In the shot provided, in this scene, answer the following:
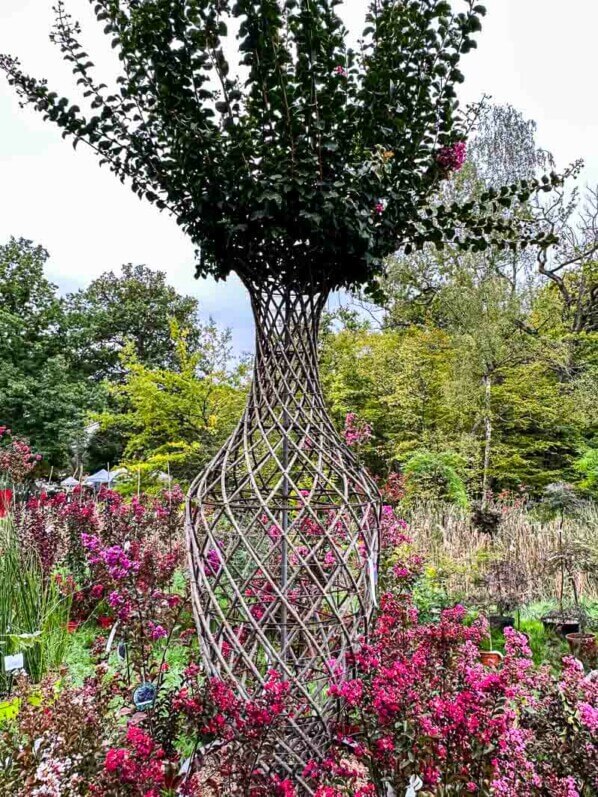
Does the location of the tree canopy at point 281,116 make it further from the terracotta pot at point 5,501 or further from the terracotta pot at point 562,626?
the terracotta pot at point 562,626

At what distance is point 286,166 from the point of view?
1.32m

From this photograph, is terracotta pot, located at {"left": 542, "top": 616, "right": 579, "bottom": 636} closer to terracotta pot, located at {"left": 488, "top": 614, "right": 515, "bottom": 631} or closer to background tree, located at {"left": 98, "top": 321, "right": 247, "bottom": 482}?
terracotta pot, located at {"left": 488, "top": 614, "right": 515, "bottom": 631}

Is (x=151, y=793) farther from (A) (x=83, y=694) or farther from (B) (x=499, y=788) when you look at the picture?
(B) (x=499, y=788)

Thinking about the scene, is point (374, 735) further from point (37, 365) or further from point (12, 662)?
point (37, 365)

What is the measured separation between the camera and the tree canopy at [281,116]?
1.27 m

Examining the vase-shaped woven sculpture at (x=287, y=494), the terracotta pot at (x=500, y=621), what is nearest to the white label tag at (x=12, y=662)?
the vase-shaped woven sculpture at (x=287, y=494)

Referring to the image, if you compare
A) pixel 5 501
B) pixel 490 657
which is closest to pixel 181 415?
pixel 5 501

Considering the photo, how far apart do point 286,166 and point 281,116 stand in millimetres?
129

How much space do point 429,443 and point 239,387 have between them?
2.90 metres

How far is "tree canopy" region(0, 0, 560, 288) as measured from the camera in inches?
49.9

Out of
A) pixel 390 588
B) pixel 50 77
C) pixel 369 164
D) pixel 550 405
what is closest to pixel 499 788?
pixel 369 164

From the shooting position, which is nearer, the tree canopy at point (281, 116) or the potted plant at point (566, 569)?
the tree canopy at point (281, 116)

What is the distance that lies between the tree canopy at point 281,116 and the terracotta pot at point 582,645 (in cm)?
226

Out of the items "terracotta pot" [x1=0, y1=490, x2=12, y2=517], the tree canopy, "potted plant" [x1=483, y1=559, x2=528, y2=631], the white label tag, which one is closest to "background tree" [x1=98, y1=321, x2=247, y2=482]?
"terracotta pot" [x1=0, y1=490, x2=12, y2=517]
